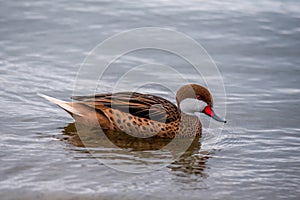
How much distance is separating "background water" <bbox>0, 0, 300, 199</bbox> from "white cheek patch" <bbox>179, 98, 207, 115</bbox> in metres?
0.46

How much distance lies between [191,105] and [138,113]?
2.50 feet

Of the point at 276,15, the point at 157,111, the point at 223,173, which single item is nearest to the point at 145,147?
the point at 157,111

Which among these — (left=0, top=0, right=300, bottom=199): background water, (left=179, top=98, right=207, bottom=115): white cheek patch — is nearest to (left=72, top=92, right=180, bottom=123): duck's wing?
(left=179, top=98, right=207, bottom=115): white cheek patch

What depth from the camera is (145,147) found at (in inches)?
296

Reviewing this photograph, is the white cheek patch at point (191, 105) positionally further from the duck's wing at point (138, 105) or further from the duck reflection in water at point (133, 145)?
the duck reflection in water at point (133, 145)

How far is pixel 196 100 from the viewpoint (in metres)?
8.07

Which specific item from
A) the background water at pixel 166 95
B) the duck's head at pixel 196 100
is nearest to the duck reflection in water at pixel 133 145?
the background water at pixel 166 95

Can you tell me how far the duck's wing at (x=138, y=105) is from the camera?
7.94 m

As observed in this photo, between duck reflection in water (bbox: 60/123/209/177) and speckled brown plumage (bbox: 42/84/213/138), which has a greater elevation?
speckled brown plumage (bbox: 42/84/213/138)

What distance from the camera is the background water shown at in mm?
6207

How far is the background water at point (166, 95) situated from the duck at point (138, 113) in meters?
0.36

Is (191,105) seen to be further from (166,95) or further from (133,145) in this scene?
(166,95)

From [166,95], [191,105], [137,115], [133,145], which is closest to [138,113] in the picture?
[137,115]

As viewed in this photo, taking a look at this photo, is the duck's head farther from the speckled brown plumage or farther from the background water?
the background water
